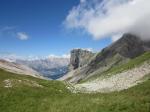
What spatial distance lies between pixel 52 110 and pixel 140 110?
383 inches

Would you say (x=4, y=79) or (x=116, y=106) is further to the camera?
(x=4, y=79)

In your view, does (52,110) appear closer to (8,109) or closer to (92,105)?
(92,105)

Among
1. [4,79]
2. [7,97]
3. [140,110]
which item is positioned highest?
[4,79]

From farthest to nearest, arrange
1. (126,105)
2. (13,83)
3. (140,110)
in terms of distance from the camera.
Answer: (13,83) < (126,105) < (140,110)

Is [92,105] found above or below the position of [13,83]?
below

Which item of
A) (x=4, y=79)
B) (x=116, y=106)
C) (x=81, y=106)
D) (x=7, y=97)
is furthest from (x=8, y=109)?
(x=4, y=79)

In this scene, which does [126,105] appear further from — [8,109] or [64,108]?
[8,109]

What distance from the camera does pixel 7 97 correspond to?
39219 millimetres

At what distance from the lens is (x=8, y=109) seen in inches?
1305

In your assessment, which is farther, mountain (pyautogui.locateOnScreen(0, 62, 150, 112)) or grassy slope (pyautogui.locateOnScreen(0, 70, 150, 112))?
mountain (pyautogui.locateOnScreen(0, 62, 150, 112))

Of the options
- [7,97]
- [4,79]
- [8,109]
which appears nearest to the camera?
[8,109]

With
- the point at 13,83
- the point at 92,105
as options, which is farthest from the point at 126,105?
the point at 13,83

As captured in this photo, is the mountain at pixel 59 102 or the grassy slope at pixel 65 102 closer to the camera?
the grassy slope at pixel 65 102

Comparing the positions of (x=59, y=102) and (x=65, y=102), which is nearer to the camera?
(x=65, y=102)
